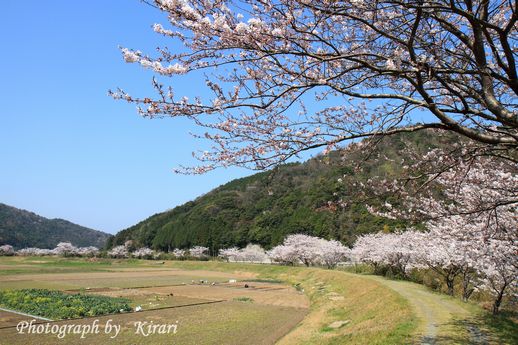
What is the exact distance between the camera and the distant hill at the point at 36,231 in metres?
124

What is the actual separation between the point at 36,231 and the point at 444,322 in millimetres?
152638

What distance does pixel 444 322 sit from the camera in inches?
399

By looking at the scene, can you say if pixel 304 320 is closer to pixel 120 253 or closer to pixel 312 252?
pixel 312 252

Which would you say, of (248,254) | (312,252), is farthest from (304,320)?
(248,254)

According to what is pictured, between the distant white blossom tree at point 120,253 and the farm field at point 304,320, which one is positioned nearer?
the farm field at point 304,320

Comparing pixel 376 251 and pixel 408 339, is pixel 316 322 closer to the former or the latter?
pixel 408 339

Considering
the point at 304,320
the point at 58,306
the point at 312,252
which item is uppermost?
the point at 312,252

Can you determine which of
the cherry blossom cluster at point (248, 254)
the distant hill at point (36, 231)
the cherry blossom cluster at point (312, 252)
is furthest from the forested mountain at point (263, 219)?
the distant hill at point (36, 231)

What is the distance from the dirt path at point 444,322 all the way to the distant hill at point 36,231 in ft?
407

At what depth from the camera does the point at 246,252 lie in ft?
209

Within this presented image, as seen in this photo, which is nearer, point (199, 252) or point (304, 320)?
point (304, 320)

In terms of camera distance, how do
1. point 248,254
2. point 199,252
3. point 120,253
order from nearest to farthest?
point 248,254 < point 199,252 < point 120,253

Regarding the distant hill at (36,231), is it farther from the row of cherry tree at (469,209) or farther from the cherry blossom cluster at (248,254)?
the row of cherry tree at (469,209)

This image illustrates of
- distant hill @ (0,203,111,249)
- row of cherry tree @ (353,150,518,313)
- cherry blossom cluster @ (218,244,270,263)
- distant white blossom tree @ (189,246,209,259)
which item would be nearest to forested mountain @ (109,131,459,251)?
cherry blossom cluster @ (218,244,270,263)
